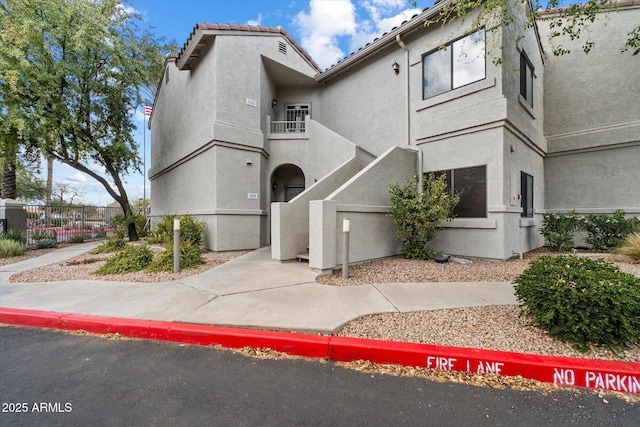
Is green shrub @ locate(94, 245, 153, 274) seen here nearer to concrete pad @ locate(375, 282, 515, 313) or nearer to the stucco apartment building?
the stucco apartment building

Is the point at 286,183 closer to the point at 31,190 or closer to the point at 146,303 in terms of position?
the point at 146,303

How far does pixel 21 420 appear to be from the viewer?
2.22 meters

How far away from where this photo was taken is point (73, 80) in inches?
473

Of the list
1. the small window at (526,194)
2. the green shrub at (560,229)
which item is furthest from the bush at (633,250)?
the small window at (526,194)

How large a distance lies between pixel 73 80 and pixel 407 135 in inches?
559

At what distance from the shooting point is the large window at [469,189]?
7.75 metres

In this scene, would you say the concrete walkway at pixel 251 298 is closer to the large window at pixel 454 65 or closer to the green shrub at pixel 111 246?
the green shrub at pixel 111 246

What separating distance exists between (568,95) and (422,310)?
1176cm

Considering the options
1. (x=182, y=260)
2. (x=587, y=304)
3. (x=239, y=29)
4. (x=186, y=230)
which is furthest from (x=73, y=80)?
(x=587, y=304)

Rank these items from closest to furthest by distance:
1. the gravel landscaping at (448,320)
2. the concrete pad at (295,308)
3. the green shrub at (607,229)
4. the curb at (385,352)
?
the curb at (385,352) → the gravel landscaping at (448,320) → the concrete pad at (295,308) → the green shrub at (607,229)

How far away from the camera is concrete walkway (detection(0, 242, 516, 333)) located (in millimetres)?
3832

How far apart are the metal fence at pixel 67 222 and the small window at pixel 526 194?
18413mm

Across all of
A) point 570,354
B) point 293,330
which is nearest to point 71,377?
point 293,330

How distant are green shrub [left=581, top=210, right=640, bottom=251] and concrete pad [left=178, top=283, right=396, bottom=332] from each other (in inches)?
334
